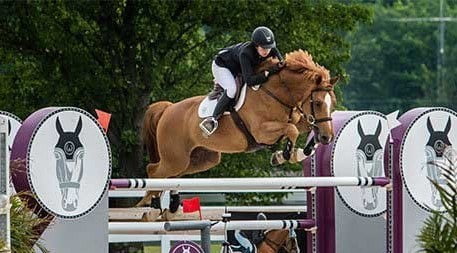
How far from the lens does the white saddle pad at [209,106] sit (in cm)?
796

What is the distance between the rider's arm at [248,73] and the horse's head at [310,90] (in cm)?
16

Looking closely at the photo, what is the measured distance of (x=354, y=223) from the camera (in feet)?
24.8

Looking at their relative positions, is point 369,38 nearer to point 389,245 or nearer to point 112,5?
point 112,5

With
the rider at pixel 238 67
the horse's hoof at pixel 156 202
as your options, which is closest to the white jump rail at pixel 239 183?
the rider at pixel 238 67

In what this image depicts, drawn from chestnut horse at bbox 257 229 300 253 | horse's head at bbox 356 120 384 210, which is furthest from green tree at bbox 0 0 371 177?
horse's head at bbox 356 120 384 210

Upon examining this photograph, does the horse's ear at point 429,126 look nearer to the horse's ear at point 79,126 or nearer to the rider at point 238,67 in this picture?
the rider at point 238,67

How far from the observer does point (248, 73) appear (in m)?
7.74

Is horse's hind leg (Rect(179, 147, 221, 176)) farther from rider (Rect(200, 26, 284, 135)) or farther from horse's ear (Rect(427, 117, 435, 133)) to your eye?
horse's ear (Rect(427, 117, 435, 133))

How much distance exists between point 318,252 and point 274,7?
6398 mm

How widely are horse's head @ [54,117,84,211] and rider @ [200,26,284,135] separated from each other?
1970mm

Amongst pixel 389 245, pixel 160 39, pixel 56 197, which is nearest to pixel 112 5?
pixel 160 39

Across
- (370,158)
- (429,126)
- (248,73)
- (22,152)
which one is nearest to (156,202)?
(248,73)

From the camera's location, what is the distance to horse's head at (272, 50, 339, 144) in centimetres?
756

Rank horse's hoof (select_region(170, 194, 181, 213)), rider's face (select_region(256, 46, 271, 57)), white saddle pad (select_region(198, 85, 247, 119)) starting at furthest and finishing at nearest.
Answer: horse's hoof (select_region(170, 194, 181, 213))
white saddle pad (select_region(198, 85, 247, 119))
rider's face (select_region(256, 46, 271, 57))
